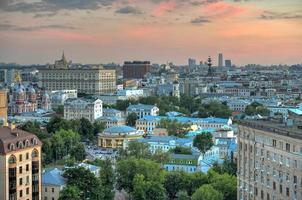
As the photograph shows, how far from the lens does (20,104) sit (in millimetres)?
27906

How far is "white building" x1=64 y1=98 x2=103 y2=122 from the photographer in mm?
25438

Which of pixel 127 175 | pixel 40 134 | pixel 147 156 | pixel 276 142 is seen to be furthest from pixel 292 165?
pixel 40 134

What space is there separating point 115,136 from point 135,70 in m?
43.0

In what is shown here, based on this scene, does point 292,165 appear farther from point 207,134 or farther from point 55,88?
point 55,88

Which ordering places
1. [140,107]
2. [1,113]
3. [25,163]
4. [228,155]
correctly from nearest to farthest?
[25,163] → [1,113] → [228,155] → [140,107]

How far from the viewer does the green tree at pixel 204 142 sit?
56.2 feet

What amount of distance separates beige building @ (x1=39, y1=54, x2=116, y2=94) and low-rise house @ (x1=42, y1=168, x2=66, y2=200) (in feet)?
90.5

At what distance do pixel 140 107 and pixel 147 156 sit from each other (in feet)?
40.1

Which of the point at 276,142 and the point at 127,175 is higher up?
the point at 276,142

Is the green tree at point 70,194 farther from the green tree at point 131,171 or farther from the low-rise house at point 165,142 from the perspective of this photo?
the low-rise house at point 165,142

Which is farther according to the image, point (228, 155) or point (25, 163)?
point (228, 155)

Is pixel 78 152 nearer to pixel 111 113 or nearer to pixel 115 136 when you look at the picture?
pixel 115 136

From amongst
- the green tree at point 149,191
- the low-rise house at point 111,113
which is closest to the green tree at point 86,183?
the green tree at point 149,191

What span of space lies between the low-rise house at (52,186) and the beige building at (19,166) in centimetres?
109
